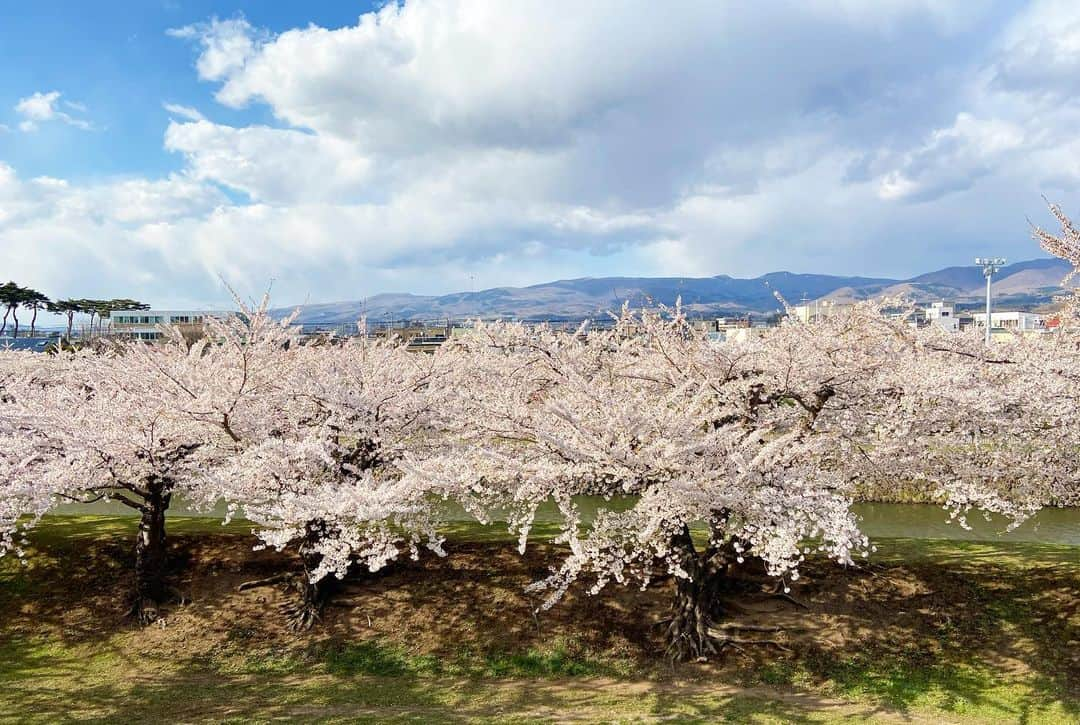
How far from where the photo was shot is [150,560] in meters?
11.2

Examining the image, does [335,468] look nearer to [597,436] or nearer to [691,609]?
[597,436]

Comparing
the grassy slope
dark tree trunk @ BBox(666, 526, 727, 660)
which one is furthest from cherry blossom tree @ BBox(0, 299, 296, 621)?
dark tree trunk @ BBox(666, 526, 727, 660)

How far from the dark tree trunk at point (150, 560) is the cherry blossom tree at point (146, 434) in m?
0.02

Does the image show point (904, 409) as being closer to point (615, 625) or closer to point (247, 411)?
point (615, 625)

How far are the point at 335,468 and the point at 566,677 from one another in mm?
4752

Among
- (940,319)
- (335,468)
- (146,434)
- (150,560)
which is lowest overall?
(150,560)

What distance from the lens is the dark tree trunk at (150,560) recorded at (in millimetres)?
11055

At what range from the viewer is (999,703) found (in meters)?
8.48

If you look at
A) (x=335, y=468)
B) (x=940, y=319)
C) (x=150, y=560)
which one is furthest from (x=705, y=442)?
(x=940, y=319)

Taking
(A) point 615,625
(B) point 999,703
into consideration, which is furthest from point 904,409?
(A) point 615,625

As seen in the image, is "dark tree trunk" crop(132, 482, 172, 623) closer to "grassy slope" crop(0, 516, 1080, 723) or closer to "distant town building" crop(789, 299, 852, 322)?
"grassy slope" crop(0, 516, 1080, 723)

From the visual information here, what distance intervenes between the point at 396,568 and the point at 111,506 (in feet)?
44.6

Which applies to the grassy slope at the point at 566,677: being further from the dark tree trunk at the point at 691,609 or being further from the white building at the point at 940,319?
the white building at the point at 940,319

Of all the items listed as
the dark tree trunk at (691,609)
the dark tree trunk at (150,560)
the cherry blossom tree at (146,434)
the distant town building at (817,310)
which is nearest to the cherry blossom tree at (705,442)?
the dark tree trunk at (691,609)
